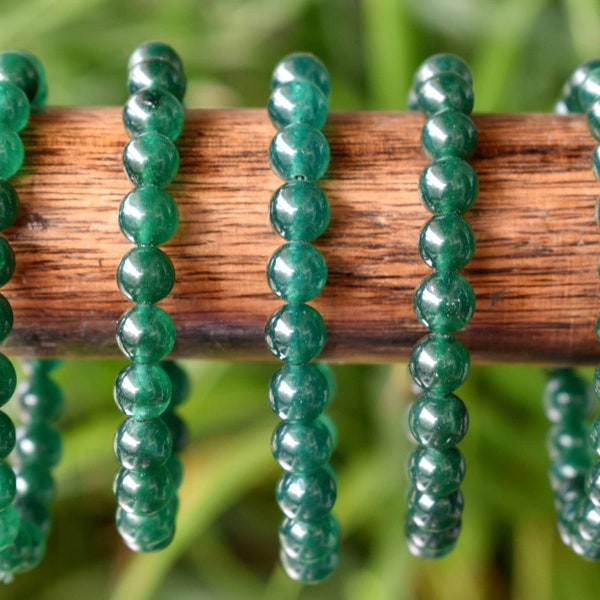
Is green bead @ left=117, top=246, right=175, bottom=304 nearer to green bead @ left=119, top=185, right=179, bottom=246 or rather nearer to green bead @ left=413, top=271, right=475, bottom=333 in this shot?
green bead @ left=119, top=185, right=179, bottom=246

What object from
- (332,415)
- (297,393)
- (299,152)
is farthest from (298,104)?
(332,415)

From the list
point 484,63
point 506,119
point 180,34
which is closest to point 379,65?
point 484,63

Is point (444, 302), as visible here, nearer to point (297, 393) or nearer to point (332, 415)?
point (297, 393)

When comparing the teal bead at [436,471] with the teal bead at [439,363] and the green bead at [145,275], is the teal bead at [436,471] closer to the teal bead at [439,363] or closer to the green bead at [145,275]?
the teal bead at [439,363]

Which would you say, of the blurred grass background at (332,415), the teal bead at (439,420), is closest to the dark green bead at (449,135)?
the teal bead at (439,420)

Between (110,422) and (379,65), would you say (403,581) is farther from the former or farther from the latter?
(379,65)

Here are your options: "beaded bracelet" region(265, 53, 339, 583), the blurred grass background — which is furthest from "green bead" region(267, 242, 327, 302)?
the blurred grass background
